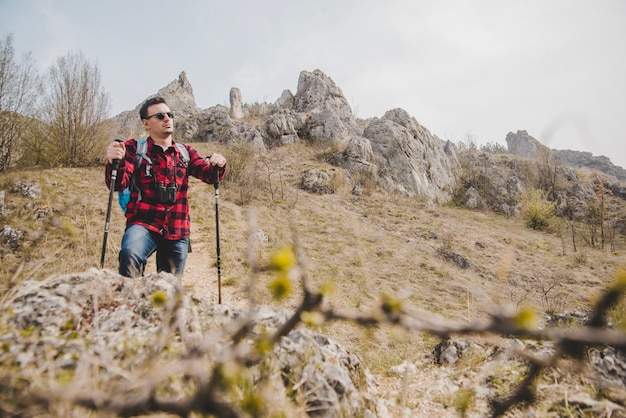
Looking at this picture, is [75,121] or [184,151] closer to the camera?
[184,151]

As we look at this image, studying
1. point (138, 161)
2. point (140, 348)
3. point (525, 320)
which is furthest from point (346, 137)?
point (525, 320)

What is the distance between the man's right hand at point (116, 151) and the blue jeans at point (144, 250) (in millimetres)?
656

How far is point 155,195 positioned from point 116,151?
0.51m

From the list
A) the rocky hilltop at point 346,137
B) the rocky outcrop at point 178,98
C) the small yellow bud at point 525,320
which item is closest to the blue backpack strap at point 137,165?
the small yellow bud at point 525,320

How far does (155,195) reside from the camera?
2.94 metres

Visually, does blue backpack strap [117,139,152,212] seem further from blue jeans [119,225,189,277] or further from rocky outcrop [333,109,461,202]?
rocky outcrop [333,109,461,202]

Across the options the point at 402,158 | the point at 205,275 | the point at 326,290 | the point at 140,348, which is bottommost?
the point at 205,275

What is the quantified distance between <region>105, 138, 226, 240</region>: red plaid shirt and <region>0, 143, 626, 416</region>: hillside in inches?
19.6

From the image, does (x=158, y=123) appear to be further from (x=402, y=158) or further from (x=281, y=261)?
(x=402, y=158)

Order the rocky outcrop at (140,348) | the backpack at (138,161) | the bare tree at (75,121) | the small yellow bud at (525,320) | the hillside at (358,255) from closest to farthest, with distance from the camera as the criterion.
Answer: the small yellow bud at (525,320) < the rocky outcrop at (140,348) < the backpack at (138,161) < the hillside at (358,255) < the bare tree at (75,121)

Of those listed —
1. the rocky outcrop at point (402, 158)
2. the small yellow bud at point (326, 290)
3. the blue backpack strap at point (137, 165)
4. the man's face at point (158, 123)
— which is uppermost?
the rocky outcrop at point (402, 158)

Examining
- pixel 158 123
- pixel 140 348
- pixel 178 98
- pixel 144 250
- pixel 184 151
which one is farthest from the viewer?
pixel 178 98

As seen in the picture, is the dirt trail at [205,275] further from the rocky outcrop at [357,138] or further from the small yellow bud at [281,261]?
the rocky outcrop at [357,138]

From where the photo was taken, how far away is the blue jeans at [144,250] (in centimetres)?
245
